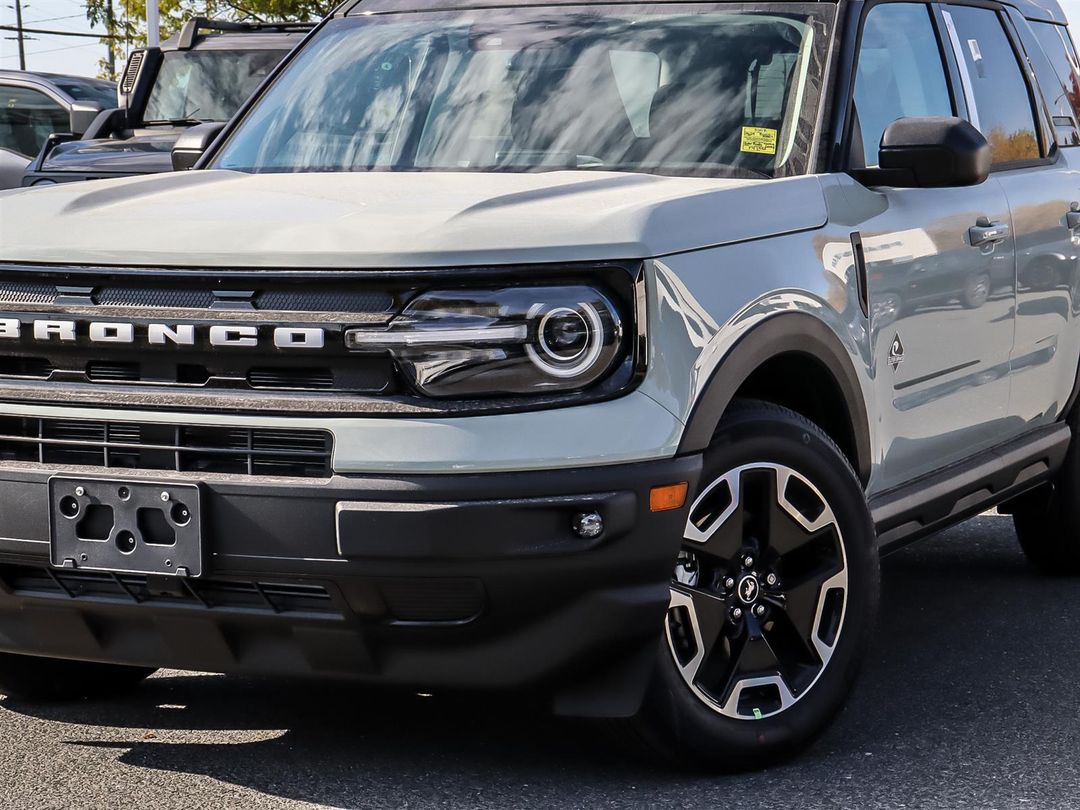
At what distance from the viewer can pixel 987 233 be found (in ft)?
16.0

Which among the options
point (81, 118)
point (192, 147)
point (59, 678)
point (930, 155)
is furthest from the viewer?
point (81, 118)

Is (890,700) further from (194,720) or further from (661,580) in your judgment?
(194,720)

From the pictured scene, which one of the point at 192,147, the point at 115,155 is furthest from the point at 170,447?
the point at 115,155

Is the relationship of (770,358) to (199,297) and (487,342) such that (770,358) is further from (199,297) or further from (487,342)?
(199,297)

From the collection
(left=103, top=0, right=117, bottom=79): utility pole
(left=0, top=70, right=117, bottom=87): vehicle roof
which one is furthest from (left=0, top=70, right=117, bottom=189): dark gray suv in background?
(left=103, top=0, right=117, bottom=79): utility pole

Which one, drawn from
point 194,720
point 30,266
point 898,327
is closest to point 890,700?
point 898,327

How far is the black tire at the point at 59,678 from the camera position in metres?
4.36

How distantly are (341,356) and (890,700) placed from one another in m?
1.97

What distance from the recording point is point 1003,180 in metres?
5.19

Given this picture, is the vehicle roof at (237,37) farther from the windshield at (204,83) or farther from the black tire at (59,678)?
the black tire at (59,678)

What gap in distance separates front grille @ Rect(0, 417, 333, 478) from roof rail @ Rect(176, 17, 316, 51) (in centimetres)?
938

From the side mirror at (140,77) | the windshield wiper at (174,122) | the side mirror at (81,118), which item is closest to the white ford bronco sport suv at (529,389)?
the side mirror at (81,118)

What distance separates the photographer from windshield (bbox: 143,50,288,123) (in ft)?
41.5

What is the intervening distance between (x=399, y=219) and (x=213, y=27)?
10229 mm
